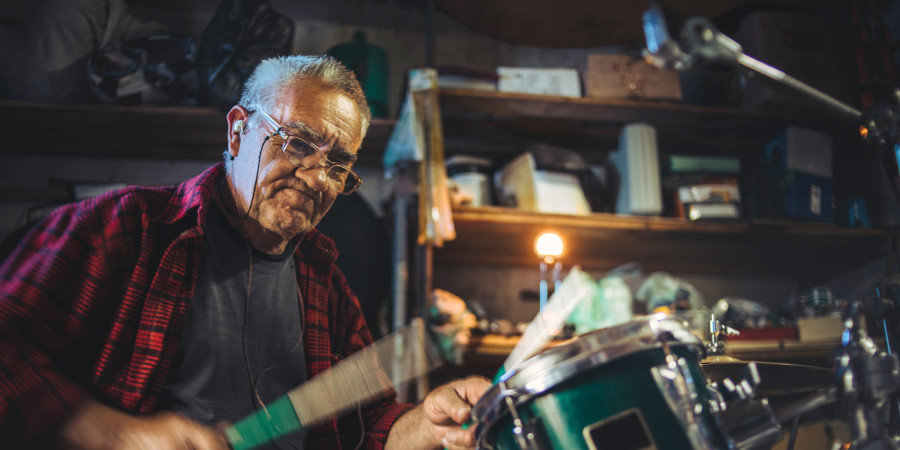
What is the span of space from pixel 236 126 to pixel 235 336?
420 mm

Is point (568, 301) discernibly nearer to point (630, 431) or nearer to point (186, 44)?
point (630, 431)

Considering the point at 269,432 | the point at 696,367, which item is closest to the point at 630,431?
the point at 696,367

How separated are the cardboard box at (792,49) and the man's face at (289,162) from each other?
1875 millimetres

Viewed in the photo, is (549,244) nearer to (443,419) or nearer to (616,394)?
(443,419)

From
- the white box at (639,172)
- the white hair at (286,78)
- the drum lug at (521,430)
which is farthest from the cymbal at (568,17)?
the drum lug at (521,430)

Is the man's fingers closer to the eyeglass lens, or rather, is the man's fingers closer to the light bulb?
the eyeglass lens

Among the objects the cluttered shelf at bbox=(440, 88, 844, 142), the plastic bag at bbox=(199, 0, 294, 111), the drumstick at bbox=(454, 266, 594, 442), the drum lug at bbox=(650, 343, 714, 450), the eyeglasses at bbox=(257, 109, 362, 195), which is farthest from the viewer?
the cluttered shelf at bbox=(440, 88, 844, 142)

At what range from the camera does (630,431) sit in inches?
28.2

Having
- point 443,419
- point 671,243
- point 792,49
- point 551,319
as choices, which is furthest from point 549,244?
point 792,49

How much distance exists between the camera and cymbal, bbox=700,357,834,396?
0.86 m

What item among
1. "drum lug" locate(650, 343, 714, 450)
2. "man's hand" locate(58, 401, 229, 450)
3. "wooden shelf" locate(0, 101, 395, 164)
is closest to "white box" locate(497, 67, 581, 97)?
"wooden shelf" locate(0, 101, 395, 164)

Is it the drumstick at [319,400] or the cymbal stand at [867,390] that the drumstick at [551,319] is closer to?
the drumstick at [319,400]

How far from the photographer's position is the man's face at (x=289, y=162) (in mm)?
995

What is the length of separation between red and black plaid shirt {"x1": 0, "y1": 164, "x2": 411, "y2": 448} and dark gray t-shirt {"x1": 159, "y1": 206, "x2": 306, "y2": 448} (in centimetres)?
4
